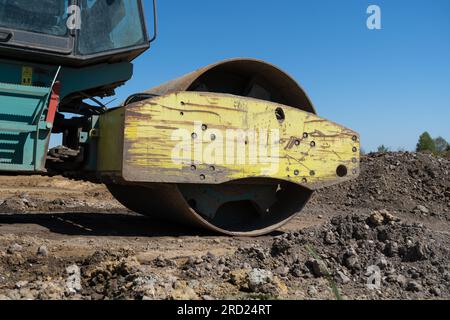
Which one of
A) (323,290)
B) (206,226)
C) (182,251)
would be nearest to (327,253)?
(323,290)

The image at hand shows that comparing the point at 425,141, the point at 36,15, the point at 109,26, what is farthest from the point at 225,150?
the point at 425,141

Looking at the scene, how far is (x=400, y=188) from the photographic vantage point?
902 cm

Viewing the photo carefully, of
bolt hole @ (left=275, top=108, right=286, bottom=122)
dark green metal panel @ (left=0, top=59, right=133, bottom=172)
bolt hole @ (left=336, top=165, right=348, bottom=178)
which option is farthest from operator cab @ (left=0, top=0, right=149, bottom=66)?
bolt hole @ (left=336, top=165, right=348, bottom=178)

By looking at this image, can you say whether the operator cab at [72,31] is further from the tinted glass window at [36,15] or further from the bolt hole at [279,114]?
the bolt hole at [279,114]

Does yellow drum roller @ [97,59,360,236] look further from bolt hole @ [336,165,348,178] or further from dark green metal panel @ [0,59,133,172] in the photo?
dark green metal panel @ [0,59,133,172]

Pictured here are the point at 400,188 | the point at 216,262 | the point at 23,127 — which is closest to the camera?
the point at 216,262

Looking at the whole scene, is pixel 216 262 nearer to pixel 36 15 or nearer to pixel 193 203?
pixel 193 203

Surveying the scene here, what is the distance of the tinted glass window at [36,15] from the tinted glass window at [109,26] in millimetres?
178

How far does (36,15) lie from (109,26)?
25.2 inches
